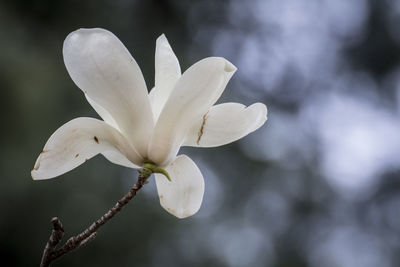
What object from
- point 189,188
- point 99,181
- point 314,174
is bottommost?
point 314,174

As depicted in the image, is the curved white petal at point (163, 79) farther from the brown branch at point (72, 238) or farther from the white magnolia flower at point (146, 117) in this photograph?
the brown branch at point (72, 238)

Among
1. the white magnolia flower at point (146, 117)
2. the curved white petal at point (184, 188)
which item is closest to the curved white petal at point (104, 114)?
the white magnolia flower at point (146, 117)

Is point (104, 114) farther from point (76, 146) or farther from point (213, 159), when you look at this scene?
point (213, 159)

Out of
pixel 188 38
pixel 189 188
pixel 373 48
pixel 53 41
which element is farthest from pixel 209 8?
pixel 189 188

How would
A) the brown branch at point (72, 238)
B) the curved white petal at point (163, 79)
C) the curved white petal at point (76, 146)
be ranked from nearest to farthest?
the brown branch at point (72, 238) < the curved white petal at point (76, 146) < the curved white petal at point (163, 79)

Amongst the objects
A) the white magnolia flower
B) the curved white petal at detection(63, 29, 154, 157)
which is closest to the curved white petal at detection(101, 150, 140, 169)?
the white magnolia flower

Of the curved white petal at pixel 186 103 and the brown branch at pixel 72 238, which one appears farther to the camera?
the curved white petal at pixel 186 103

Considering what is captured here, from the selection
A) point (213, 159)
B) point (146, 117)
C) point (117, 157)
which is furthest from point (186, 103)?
point (213, 159)

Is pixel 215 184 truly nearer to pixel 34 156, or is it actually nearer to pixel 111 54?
pixel 34 156
